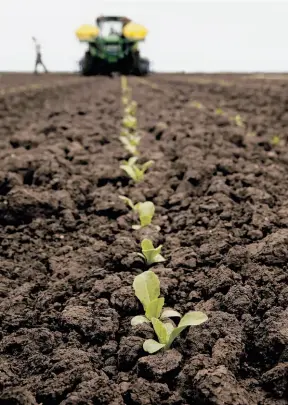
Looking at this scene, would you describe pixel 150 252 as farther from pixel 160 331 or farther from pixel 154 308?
pixel 160 331

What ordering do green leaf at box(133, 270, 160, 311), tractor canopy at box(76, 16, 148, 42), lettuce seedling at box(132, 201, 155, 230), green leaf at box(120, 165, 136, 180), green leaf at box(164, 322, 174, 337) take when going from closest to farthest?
green leaf at box(164, 322, 174, 337) → green leaf at box(133, 270, 160, 311) → lettuce seedling at box(132, 201, 155, 230) → green leaf at box(120, 165, 136, 180) → tractor canopy at box(76, 16, 148, 42)

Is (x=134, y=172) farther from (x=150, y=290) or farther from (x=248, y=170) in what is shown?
(x=150, y=290)

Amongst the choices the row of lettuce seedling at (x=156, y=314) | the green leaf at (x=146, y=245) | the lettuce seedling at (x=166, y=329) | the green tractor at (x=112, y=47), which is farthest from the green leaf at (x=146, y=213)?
the green tractor at (x=112, y=47)

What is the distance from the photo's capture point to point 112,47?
64.8 ft

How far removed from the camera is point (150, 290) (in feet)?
5.81

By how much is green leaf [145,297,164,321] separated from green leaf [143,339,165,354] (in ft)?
→ 0.48

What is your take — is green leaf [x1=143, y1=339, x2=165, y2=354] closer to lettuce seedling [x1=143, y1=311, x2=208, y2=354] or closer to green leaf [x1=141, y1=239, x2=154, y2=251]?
lettuce seedling [x1=143, y1=311, x2=208, y2=354]

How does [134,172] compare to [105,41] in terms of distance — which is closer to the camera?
[134,172]

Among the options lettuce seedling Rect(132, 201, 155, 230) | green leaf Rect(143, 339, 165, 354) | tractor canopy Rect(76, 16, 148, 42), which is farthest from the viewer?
tractor canopy Rect(76, 16, 148, 42)

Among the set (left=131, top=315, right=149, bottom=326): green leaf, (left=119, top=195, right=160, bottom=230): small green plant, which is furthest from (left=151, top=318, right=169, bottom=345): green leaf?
(left=119, top=195, right=160, bottom=230): small green plant

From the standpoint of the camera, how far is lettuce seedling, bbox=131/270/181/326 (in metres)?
1.68

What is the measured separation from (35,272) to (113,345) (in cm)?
64

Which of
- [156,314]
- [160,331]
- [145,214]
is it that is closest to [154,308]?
[156,314]

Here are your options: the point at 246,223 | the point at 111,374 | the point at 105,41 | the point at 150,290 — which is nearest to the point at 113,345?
the point at 111,374
